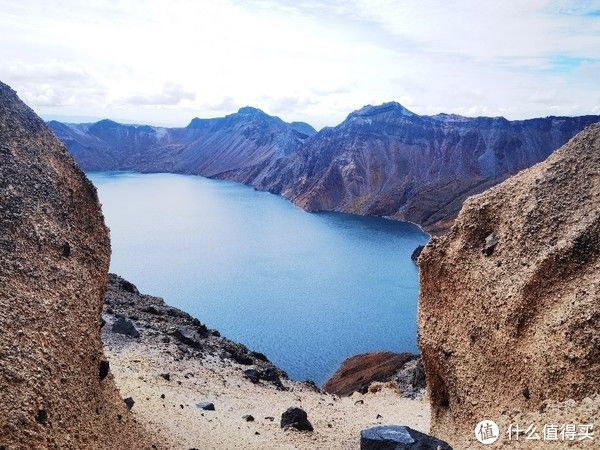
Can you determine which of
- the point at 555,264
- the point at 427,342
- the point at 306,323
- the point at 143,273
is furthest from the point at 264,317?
the point at 555,264

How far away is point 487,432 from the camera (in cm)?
1551

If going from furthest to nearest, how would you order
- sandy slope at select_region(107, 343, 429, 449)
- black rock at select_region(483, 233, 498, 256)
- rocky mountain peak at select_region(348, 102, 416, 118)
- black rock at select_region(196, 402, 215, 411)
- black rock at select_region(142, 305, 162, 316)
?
1. rocky mountain peak at select_region(348, 102, 416, 118)
2. black rock at select_region(142, 305, 162, 316)
3. black rock at select_region(196, 402, 215, 411)
4. sandy slope at select_region(107, 343, 429, 449)
5. black rock at select_region(483, 233, 498, 256)

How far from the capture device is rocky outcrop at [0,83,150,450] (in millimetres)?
12086

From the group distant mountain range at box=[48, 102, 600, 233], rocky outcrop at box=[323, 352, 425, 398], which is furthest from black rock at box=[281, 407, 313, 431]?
distant mountain range at box=[48, 102, 600, 233]

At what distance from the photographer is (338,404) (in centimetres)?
3034

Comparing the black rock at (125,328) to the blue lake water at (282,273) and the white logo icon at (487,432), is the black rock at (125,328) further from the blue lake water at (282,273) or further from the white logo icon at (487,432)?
the white logo icon at (487,432)

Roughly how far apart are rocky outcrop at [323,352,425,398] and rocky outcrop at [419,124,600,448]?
17942mm

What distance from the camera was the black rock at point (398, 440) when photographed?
53.1 ft

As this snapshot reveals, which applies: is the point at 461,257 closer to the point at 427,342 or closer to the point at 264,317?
the point at 427,342

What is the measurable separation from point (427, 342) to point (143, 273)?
58.8 metres

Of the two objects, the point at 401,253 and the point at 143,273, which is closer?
the point at 143,273

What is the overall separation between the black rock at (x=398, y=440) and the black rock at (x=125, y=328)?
58.4ft

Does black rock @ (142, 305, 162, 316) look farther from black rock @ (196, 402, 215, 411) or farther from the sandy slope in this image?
black rock @ (196, 402, 215, 411)

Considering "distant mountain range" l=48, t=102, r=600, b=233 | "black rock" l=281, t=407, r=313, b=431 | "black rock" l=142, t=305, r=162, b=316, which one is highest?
"distant mountain range" l=48, t=102, r=600, b=233
